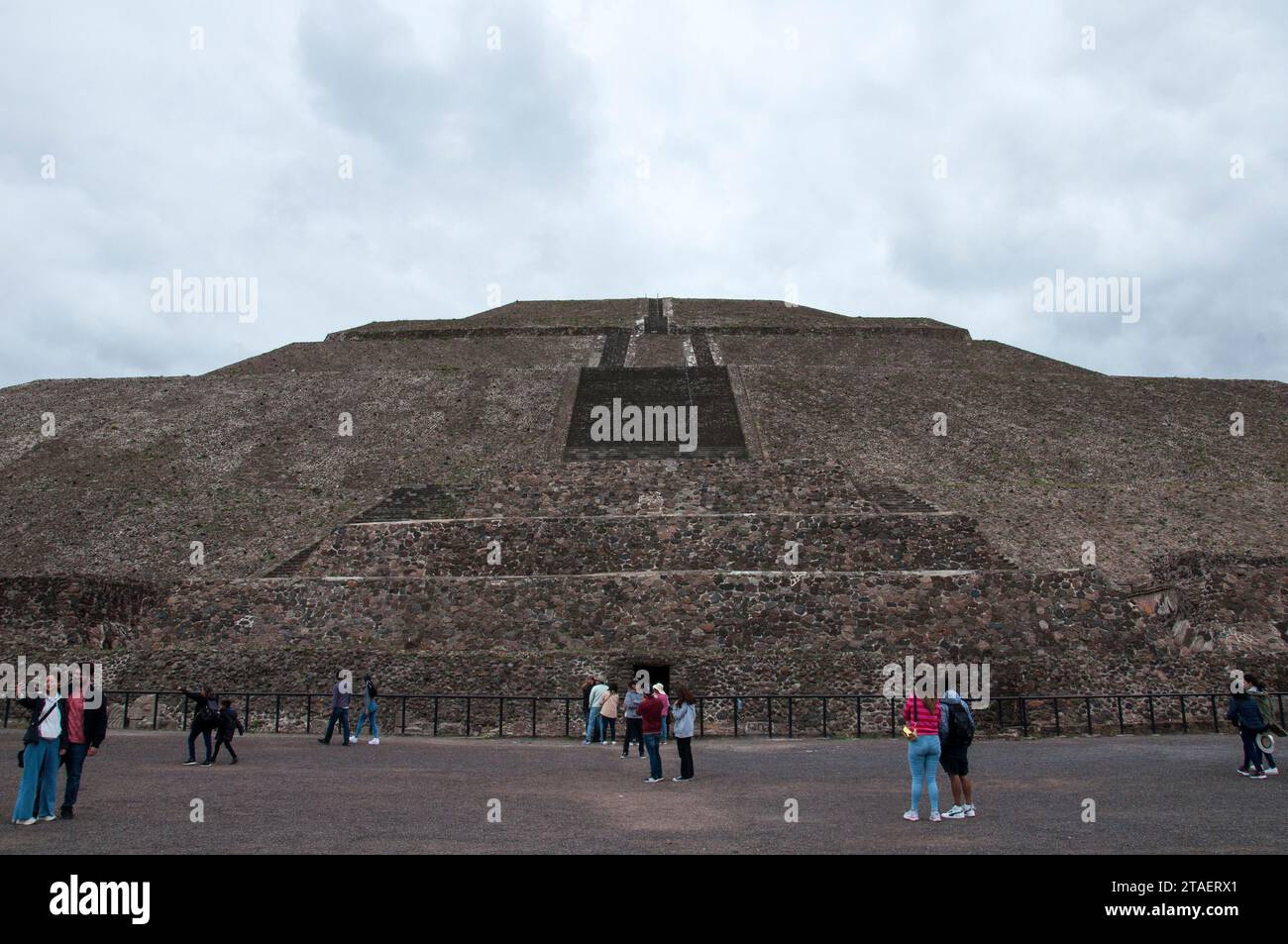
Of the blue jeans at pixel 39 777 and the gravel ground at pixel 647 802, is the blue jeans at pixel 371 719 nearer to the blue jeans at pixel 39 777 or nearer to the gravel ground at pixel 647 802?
the gravel ground at pixel 647 802

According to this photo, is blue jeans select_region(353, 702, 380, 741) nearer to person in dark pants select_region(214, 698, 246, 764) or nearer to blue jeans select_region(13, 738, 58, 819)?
person in dark pants select_region(214, 698, 246, 764)

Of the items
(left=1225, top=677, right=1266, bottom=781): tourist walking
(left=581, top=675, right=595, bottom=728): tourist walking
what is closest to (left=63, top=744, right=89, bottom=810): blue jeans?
(left=581, top=675, right=595, bottom=728): tourist walking

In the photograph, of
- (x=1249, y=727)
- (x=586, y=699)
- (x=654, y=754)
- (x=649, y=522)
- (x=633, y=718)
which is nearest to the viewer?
(x=1249, y=727)

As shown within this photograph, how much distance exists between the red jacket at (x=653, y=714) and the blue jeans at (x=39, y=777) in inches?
252

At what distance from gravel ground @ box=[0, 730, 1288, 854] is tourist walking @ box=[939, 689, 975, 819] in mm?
219

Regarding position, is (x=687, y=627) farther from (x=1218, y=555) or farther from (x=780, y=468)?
(x=1218, y=555)

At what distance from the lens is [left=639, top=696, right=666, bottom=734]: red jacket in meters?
12.8

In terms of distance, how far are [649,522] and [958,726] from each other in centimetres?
1505

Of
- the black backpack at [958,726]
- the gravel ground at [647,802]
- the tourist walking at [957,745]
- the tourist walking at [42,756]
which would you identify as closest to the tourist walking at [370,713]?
the gravel ground at [647,802]

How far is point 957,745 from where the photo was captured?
9.77m

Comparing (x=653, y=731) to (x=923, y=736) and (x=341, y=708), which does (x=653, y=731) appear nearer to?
(x=923, y=736)

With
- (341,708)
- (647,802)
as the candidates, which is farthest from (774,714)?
(647,802)

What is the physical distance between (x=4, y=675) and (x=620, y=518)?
43.3 ft
